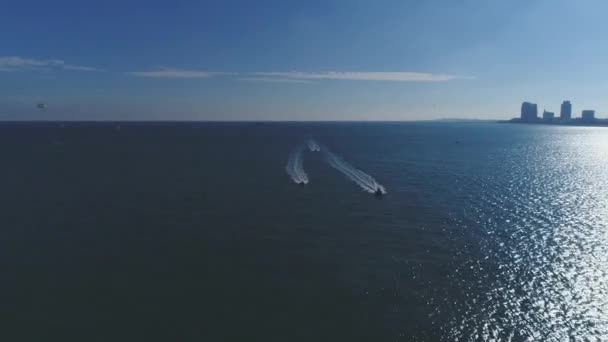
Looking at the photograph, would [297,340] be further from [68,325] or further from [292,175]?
[292,175]

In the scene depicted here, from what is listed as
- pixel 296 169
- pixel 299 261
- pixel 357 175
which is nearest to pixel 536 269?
pixel 299 261

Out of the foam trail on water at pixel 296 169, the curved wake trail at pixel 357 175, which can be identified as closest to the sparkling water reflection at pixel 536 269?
the curved wake trail at pixel 357 175

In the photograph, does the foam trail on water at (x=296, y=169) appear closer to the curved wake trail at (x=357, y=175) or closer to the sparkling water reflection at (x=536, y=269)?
the curved wake trail at (x=357, y=175)

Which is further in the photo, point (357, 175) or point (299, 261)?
point (357, 175)

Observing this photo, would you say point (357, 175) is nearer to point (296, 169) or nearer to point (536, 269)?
point (296, 169)

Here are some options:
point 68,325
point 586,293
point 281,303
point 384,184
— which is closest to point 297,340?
point 281,303

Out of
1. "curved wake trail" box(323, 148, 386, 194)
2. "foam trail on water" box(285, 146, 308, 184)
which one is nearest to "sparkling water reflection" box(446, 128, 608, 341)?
"curved wake trail" box(323, 148, 386, 194)
